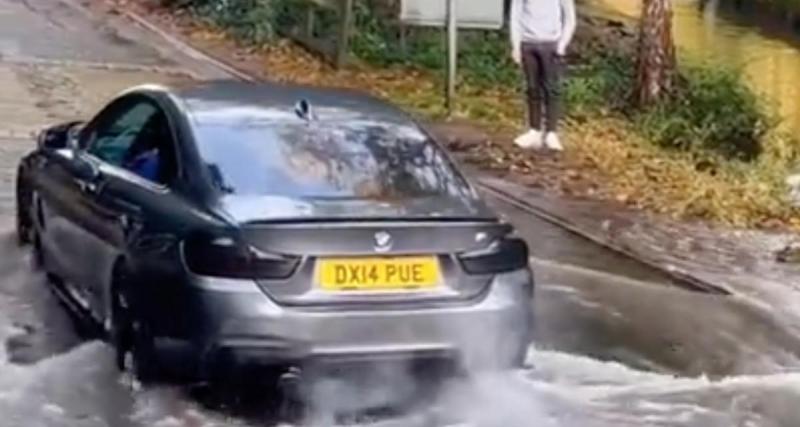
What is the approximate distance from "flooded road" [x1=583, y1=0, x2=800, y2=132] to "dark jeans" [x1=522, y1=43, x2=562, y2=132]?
504 centimetres

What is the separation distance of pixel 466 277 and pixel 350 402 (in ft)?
2.51

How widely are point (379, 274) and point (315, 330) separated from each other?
0.38m

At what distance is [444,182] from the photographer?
8.22 m

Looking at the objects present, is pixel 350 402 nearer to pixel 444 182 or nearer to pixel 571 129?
pixel 444 182

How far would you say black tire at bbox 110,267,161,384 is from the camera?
25.0 ft

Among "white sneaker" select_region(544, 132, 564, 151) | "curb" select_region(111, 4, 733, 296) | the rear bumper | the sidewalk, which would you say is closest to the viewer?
the rear bumper

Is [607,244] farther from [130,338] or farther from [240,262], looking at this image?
[240,262]

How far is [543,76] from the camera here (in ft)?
52.9

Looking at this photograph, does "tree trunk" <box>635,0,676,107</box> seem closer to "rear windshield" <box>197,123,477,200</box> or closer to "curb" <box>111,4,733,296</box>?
"curb" <box>111,4,733,296</box>

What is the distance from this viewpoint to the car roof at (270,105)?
835 centimetres

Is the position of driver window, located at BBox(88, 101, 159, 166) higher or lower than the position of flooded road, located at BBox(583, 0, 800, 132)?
higher

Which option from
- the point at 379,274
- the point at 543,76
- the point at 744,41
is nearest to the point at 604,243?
the point at 543,76

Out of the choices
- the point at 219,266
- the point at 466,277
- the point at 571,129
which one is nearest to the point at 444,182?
the point at 466,277

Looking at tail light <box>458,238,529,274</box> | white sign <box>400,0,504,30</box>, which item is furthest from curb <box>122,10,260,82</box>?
tail light <box>458,238,529,274</box>
